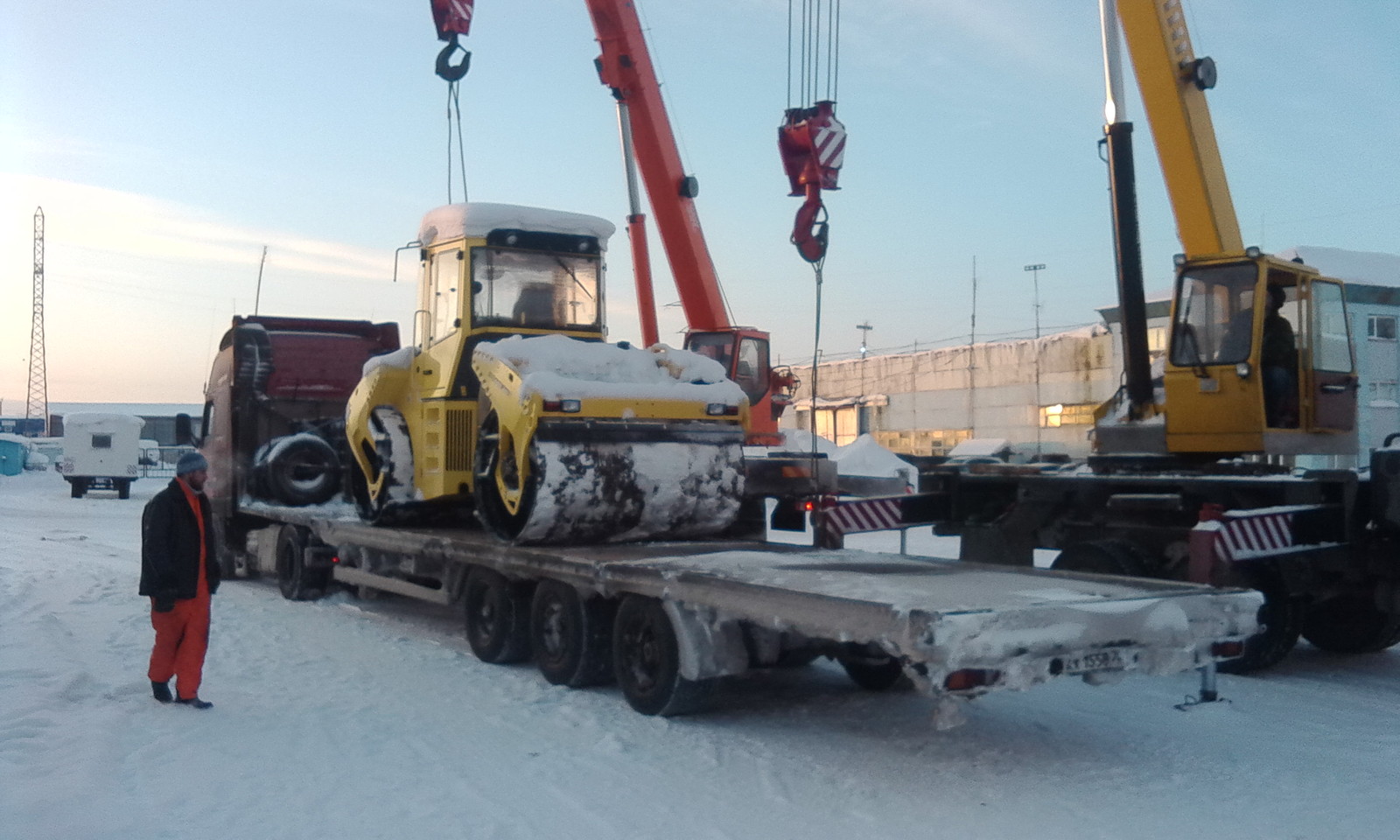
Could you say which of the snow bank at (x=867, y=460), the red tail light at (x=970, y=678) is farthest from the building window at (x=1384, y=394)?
the red tail light at (x=970, y=678)

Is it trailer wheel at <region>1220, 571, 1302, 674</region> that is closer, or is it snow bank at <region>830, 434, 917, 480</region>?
trailer wheel at <region>1220, 571, 1302, 674</region>

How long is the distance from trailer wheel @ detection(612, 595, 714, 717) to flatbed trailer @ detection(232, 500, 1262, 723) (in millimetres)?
10

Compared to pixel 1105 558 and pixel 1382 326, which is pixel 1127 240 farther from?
pixel 1382 326

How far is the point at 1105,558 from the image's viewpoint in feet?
29.1

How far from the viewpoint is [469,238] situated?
32.0ft

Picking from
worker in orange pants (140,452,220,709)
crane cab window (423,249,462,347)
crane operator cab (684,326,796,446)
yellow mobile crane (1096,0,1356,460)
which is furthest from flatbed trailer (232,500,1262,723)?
crane operator cab (684,326,796,446)

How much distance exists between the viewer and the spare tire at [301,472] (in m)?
13.5

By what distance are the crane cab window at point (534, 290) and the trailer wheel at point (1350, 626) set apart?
6154 mm

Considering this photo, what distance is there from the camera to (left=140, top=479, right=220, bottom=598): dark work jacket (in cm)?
716

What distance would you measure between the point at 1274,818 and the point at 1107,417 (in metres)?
5.47

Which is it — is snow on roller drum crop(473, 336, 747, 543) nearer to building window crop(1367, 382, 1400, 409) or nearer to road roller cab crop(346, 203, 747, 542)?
road roller cab crop(346, 203, 747, 542)

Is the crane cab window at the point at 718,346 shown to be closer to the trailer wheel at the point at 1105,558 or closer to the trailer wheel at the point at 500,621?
the trailer wheel at the point at 1105,558

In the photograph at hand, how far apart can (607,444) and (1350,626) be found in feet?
19.7

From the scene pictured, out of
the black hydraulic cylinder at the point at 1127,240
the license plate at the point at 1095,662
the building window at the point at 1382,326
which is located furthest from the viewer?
the building window at the point at 1382,326
